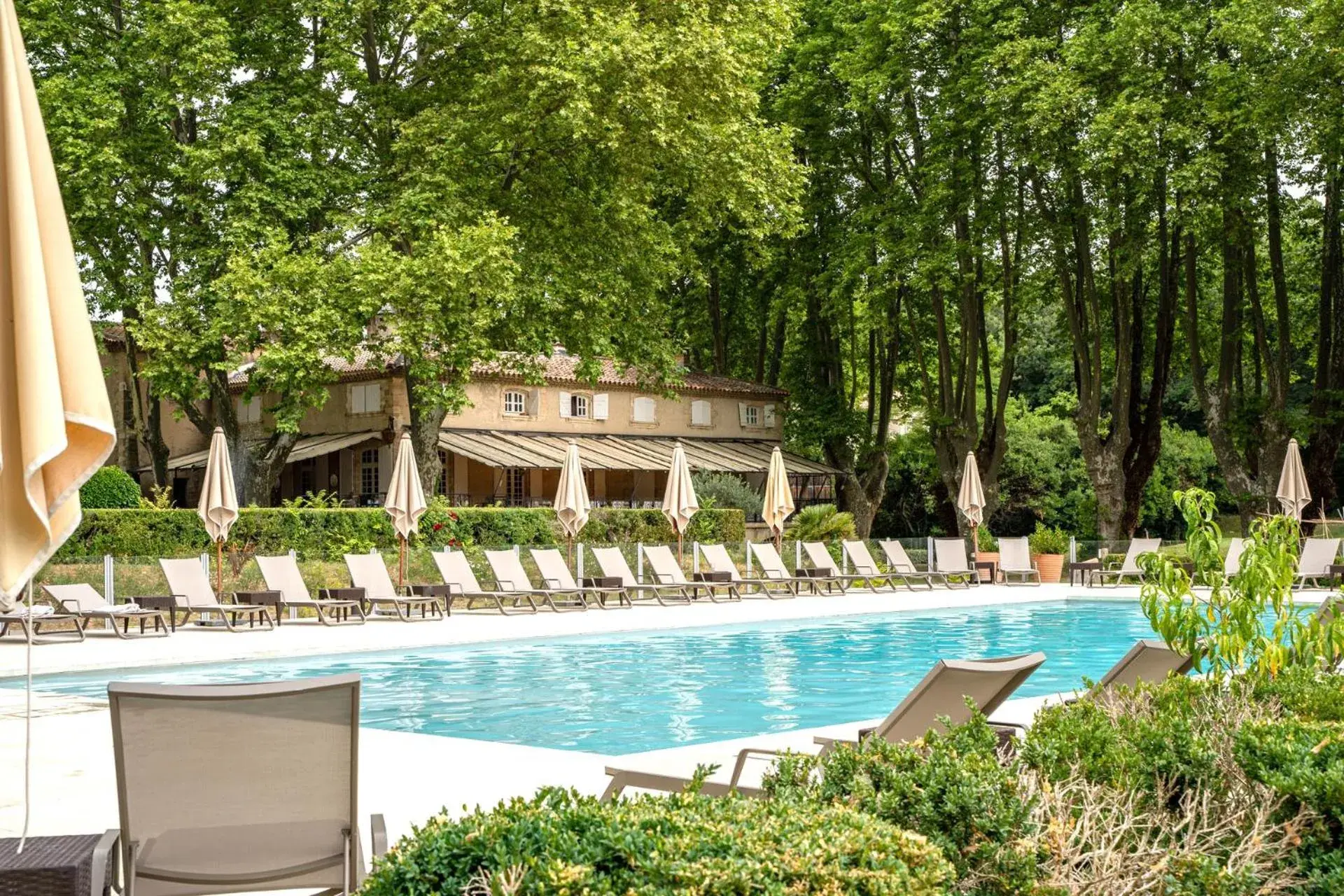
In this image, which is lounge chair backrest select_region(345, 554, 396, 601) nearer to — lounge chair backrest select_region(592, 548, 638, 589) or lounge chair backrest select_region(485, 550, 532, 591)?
lounge chair backrest select_region(485, 550, 532, 591)

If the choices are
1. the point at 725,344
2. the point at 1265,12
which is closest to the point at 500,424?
the point at 725,344

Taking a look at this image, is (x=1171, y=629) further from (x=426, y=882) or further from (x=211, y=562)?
(x=211, y=562)

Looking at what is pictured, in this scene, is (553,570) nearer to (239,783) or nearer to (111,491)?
(111,491)

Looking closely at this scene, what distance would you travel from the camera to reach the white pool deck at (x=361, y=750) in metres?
6.57

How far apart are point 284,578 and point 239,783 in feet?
47.3

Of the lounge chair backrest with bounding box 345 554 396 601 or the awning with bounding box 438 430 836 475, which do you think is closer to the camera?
the lounge chair backrest with bounding box 345 554 396 601

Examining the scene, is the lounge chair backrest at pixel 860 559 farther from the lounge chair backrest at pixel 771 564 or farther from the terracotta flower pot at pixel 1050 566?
the terracotta flower pot at pixel 1050 566

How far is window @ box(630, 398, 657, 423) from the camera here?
42781 millimetres

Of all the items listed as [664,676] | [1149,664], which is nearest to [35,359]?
[1149,664]

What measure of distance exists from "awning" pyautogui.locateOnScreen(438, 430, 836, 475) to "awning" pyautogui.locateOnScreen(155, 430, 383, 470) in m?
2.62

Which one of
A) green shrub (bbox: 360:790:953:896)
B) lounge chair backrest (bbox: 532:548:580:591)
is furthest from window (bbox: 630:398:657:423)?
green shrub (bbox: 360:790:953:896)

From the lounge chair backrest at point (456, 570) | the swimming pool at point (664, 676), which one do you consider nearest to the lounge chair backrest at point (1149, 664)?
the swimming pool at point (664, 676)

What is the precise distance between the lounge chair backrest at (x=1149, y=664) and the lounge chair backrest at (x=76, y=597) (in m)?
12.3

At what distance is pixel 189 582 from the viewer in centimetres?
1711
